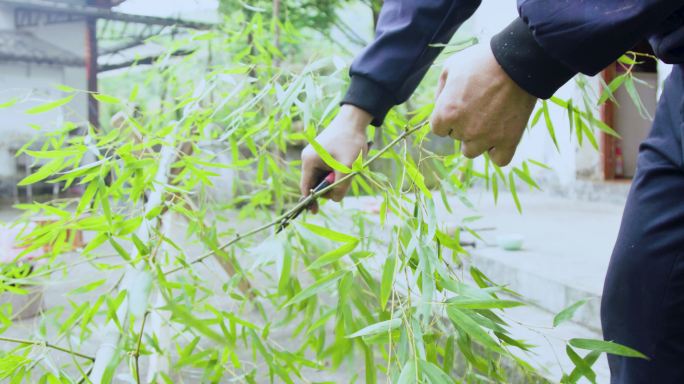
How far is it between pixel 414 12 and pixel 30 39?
174 inches

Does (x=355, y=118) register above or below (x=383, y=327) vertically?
above

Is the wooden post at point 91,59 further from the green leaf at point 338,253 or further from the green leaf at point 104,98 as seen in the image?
the green leaf at point 338,253

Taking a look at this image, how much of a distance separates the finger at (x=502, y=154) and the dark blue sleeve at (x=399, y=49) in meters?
0.31

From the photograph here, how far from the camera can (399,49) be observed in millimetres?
1186

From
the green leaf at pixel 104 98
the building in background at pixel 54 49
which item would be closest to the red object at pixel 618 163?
the building in background at pixel 54 49

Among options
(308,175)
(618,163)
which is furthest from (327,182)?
(618,163)

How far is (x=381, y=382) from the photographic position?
2.36 m

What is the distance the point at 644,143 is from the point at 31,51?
4757 millimetres

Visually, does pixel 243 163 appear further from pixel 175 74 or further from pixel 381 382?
pixel 381 382

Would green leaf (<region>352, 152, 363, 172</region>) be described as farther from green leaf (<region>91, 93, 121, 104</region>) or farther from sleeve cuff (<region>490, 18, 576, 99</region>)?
green leaf (<region>91, 93, 121, 104</region>)

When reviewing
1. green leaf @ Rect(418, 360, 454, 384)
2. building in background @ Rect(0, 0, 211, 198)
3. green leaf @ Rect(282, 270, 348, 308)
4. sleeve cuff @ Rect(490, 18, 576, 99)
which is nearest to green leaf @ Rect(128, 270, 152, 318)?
green leaf @ Rect(282, 270, 348, 308)

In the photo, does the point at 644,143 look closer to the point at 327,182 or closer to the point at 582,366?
the point at 582,366

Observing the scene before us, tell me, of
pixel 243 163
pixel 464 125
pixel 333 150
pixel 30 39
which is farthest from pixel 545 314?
pixel 30 39

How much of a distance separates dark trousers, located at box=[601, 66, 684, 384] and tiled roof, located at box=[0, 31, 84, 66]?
15.5ft
